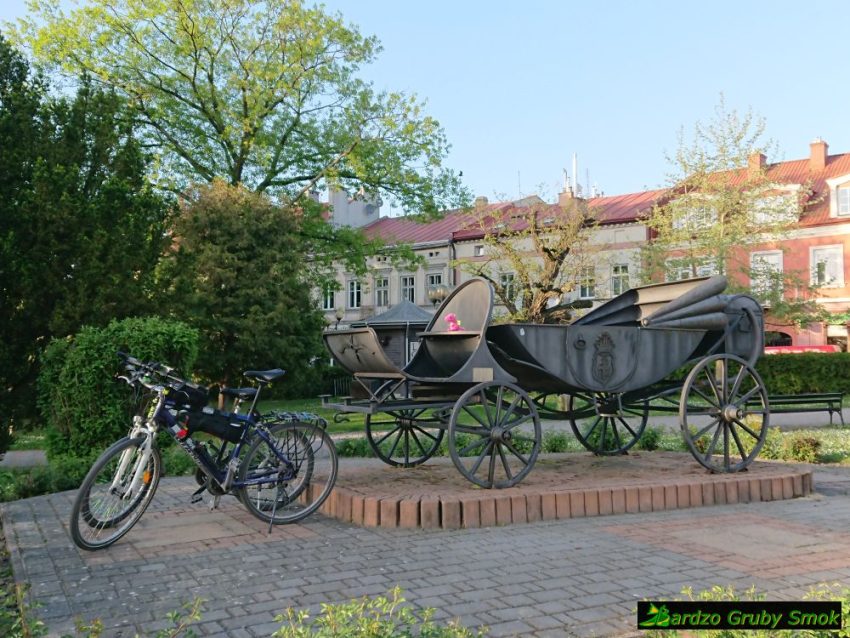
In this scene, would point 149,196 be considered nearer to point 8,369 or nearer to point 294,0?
point 8,369

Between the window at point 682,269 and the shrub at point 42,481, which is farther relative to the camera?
the window at point 682,269

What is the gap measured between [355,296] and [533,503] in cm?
4904

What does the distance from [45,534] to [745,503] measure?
5804 mm

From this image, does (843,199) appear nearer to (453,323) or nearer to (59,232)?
(453,323)

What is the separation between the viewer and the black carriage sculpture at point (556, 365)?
22.1 feet

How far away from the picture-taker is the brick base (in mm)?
5914

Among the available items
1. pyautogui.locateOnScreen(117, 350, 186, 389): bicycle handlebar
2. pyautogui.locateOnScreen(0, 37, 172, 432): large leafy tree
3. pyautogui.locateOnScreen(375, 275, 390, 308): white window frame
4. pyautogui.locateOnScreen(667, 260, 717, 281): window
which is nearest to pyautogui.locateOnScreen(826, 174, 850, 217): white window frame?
pyautogui.locateOnScreen(667, 260, 717, 281): window

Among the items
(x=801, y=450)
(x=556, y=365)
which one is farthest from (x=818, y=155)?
(x=556, y=365)

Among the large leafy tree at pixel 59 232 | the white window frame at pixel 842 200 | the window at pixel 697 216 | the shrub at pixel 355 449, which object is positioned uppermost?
the white window frame at pixel 842 200

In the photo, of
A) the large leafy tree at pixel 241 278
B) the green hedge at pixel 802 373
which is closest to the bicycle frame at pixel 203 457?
the large leafy tree at pixel 241 278

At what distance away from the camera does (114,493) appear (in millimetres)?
5359

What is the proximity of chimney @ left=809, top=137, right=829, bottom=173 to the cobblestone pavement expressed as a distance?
41.0 meters

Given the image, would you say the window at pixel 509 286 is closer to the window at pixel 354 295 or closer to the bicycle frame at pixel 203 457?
the bicycle frame at pixel 203 457

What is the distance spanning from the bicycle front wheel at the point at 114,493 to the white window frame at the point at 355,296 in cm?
4851
